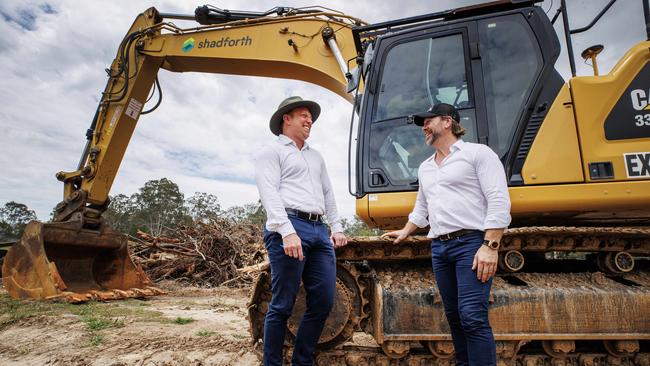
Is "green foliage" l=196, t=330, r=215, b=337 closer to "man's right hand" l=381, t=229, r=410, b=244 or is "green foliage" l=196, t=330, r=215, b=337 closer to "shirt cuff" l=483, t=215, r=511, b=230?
"man's right hand" l=381, t=229, r=410, b=244

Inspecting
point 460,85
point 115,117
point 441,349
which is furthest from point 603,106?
point 115,117

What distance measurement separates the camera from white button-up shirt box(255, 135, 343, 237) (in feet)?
7.57

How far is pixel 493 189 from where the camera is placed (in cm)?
211

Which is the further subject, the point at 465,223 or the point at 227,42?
the point at 227,42

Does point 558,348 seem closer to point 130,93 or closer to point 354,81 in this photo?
point 354,81

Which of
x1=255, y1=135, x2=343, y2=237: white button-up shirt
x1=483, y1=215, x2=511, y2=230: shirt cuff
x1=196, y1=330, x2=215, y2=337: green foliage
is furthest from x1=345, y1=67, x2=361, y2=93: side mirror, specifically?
x1=196, y1=330, x2=215, y2=337: green foliage

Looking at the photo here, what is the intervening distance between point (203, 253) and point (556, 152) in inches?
322

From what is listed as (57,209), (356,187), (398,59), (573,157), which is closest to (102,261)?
(57,209)

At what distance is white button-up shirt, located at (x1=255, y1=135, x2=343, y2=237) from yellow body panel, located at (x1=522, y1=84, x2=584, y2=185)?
1651 millimetres

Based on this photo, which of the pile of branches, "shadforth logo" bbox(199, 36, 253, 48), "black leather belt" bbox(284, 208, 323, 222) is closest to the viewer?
"black leather belt" bbox(284, 208, 323, 222)

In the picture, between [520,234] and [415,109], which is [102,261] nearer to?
[415,109]

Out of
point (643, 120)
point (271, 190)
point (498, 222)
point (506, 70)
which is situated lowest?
point (498, 222)

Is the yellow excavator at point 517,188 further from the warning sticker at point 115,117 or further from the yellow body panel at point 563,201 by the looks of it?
the warning sticker at point 115,117

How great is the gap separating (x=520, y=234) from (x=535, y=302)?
52 cm
